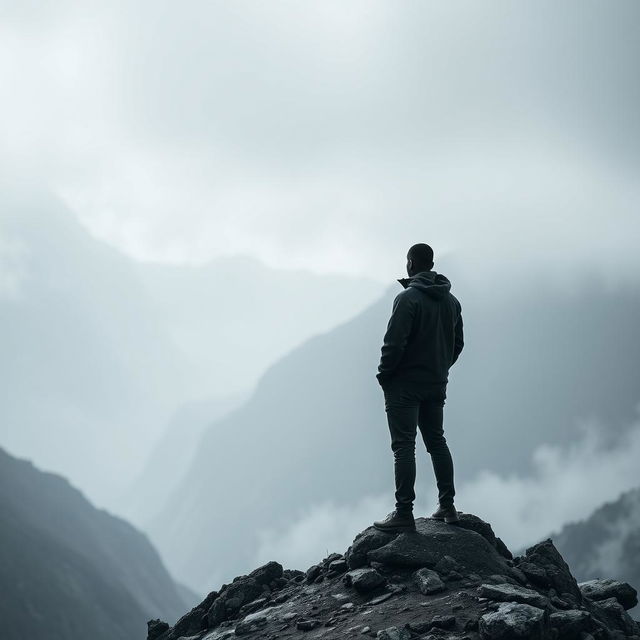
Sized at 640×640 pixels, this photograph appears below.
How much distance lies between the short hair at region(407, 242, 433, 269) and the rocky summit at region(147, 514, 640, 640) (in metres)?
3.89

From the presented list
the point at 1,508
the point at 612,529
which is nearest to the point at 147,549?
the point at 1,508

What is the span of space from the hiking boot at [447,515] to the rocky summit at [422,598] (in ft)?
0.44

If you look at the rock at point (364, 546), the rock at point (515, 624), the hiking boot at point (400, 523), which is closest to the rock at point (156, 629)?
the rock at point (364, 546)

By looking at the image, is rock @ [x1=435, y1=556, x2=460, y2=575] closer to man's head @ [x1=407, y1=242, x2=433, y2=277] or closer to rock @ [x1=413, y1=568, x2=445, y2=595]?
rock @ [x1=413, y1=568, x2=445, y2=595]

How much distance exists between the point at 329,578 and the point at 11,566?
125 meters

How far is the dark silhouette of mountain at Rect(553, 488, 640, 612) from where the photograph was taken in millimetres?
181000

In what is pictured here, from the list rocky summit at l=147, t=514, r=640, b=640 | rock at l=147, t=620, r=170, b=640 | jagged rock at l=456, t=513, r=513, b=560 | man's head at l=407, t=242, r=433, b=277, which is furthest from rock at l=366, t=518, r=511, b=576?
rock at l=147, t=620, r=170, b=640

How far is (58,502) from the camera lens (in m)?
173

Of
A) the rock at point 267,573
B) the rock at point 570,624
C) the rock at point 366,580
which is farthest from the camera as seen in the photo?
the rock at point 267,573

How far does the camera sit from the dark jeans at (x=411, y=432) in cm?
980

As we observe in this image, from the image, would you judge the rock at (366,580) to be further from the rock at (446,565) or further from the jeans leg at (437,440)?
the jeans leg at (437,440)

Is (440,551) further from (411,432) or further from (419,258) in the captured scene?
(419,258)

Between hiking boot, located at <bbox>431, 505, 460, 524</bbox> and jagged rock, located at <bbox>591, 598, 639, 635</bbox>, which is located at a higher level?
hiking boot, located at <bbox>431, 505, 460, 524</bbox>

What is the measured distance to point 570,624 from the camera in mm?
7863
